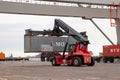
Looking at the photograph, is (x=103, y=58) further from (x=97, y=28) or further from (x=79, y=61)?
(x=79, y=61)

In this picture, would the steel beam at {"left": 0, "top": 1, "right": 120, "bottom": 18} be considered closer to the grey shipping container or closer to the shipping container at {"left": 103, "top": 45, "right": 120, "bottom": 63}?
the shipping container at {"left": 103, "top": 45, "right": 120, "bottom": 63}

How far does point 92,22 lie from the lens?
161ft

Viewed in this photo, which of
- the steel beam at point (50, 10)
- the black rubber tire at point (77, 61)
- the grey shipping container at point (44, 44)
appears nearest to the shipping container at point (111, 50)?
the steel beam at point (50, 10)

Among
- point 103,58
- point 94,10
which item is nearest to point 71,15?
point 94,10

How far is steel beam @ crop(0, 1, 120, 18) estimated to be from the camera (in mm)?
41719

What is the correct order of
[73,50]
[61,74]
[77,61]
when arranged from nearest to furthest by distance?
[61,74]
[77,61]
[73,50]

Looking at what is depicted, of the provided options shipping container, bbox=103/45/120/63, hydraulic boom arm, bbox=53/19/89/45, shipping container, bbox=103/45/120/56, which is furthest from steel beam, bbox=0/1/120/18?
hydraulic boom arm, bbox=53/19/89/45

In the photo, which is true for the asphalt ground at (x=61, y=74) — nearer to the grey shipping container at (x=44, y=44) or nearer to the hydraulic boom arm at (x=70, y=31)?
the hydraulic boom arm at (x=70, y=31)

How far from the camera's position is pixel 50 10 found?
1750 inches

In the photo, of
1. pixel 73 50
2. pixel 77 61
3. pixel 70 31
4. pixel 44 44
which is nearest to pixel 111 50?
pixel 44 44

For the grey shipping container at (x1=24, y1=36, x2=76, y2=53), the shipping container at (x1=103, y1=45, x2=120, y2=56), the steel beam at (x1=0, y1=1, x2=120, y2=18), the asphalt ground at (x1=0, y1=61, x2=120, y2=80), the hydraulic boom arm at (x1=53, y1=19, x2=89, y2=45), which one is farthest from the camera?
the grey shipping container at (x1=24, y1=36, x2=76, y2=53)

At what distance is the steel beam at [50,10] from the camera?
41.7 m

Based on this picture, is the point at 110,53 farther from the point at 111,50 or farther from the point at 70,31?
the point at 70,31

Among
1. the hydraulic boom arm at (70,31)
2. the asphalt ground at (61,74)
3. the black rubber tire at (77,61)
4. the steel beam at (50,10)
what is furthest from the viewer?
the steel beam at (50,10)
